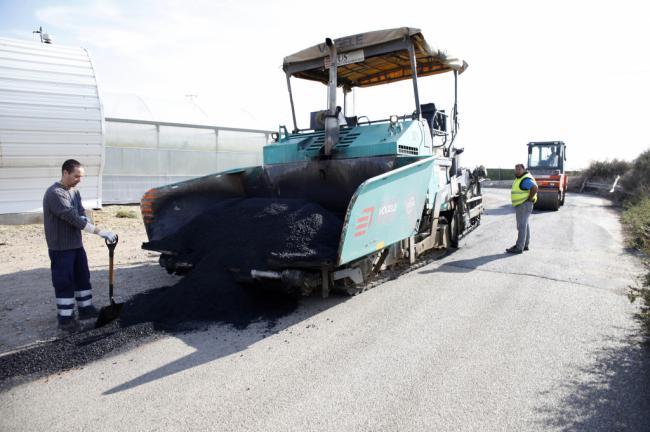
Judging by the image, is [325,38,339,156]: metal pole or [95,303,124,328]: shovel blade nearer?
[95,303,124,328]: shovel blade

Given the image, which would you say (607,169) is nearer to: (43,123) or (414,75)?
(414,75)

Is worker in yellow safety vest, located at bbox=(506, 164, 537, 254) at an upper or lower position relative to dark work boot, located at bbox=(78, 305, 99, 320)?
upper

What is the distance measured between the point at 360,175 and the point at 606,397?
10.5 ft

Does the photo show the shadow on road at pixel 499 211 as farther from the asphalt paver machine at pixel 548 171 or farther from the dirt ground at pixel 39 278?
the dirt ground at pixel 39 278

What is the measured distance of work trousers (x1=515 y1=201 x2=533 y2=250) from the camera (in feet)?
23.0

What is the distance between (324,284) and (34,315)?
2872 mm

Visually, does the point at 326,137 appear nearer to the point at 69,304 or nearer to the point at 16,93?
the point at 69,304

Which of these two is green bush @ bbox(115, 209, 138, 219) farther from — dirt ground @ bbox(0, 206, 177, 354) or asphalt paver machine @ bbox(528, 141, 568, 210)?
asphalt paver machine @ bbox(528, 141, 568, 210)

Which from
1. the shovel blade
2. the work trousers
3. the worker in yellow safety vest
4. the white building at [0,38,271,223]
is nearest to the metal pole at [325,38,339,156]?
the shovel blade

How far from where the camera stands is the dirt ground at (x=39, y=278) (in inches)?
156

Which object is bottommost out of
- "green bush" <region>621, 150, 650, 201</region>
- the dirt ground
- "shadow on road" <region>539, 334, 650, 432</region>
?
"shadow on road" <region>539, 334, 650, 432</region>

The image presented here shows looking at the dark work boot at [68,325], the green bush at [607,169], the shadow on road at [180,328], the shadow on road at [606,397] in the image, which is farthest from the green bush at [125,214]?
the green bush at [607,169]

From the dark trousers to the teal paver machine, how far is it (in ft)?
2.98

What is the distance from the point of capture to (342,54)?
5.61m
